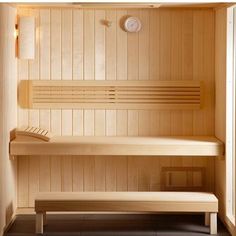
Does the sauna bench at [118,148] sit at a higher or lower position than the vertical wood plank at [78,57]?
lower

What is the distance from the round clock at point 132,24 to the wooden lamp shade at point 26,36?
3.07 feet

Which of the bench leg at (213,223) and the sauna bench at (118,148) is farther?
the sauna bench at (118,148)

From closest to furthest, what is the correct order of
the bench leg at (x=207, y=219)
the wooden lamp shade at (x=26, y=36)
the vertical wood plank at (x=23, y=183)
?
the bench leg at (x=207, y=219), the wooden lamp shade at (x=26, y=36), the vertical wood plank at (x=23, y=183)

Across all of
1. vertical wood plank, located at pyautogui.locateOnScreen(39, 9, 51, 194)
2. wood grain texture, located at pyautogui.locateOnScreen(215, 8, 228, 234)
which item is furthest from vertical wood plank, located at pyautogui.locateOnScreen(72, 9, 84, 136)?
wood grain texture, located at pyautogui.locateOnScreen(215, 8, 228, 234)

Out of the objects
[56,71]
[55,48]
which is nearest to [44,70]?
[56,71]

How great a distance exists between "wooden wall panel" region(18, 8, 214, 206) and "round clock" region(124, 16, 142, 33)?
6cm

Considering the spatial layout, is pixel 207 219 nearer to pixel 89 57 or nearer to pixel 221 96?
pixel 221 96

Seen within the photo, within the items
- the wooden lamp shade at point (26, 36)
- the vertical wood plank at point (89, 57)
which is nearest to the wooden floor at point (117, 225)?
the vertical wood plank at point (89, 57)

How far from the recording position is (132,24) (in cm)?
491

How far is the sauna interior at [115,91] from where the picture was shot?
16.2ft

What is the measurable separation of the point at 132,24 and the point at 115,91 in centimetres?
70

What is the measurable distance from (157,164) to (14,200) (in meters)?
1.50

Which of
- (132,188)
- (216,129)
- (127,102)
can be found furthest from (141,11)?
(132,188)

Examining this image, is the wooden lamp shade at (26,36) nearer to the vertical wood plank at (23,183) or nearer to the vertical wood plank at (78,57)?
the vertical wood plank at (78,57)
